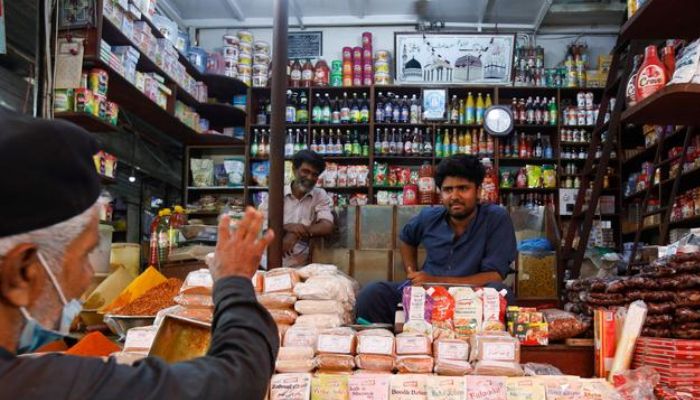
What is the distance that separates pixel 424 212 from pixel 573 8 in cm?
477

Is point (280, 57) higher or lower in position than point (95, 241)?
higher

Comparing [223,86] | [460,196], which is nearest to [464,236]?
[460,196]

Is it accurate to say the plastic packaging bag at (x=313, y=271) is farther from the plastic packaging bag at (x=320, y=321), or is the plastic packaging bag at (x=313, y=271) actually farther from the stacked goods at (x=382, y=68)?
the stacked goods at (x=382, y=68)

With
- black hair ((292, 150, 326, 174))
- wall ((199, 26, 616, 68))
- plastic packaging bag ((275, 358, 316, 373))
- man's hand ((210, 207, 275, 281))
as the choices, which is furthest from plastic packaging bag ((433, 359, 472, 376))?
wall ((199, 26, 616, 68))

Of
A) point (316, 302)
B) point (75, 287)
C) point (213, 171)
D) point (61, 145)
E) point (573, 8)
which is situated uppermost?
point (573, 8)

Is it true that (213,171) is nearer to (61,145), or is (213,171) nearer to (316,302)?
(316,302)

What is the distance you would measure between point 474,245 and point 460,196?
252 mm

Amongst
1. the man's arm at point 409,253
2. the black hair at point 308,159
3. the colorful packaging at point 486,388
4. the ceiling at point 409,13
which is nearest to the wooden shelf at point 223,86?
the ceiling at point 409,13

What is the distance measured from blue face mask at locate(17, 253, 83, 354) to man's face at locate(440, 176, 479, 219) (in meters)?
2.52

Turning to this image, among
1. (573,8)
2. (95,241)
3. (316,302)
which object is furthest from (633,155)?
(95,241)

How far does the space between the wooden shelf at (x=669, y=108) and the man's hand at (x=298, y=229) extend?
2.08 m

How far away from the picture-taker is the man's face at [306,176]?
429 cm

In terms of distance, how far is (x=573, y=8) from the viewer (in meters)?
7.29

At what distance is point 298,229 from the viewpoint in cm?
410
